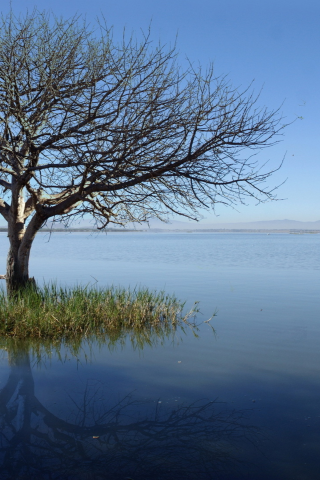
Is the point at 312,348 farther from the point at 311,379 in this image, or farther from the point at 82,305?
the point at 82,305

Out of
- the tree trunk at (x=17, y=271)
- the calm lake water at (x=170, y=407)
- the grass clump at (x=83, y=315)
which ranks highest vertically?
the tree trunk at (x=17, y=271)

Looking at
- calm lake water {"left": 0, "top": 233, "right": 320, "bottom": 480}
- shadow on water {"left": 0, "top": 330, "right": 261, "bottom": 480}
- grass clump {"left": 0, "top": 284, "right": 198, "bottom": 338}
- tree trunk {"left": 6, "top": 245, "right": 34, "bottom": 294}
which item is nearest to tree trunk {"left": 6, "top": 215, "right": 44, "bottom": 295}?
tree trunk {"left": 6, "top": 245, "right": 34, "bottom": 294}

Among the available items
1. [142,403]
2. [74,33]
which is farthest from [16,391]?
[74,33]

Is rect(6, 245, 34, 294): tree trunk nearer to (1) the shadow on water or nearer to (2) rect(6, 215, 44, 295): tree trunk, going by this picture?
(2) rect(6, 215, 44, 295): tree trunk

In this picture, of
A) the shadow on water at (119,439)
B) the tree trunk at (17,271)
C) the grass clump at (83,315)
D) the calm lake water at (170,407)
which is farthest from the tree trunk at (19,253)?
the shadow on water at (119,439)

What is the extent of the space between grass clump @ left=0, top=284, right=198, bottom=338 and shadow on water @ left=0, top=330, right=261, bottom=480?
307 cm

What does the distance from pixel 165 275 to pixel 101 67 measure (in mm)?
12686

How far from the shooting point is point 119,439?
520 centimetres

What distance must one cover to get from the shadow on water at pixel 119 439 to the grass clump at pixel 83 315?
10.1ft

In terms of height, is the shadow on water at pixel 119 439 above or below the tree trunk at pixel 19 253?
below

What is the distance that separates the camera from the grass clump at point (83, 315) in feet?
32.0

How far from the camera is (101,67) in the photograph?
12.0 meters

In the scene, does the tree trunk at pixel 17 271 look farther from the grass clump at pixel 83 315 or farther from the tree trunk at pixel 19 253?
the grass clump at pixel 83 315

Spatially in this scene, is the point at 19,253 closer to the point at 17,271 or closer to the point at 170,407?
the point at 17,271
